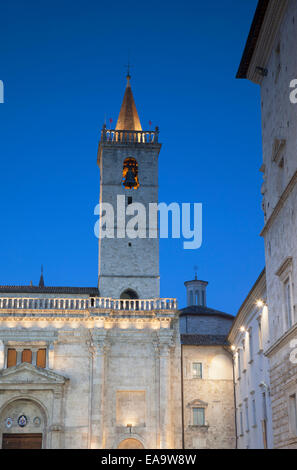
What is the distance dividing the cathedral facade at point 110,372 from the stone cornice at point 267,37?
719 inches

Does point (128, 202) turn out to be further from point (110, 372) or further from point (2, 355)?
point (2, 355)

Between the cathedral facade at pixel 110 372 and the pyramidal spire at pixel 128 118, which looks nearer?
the cathedral facade at pixel 110 372

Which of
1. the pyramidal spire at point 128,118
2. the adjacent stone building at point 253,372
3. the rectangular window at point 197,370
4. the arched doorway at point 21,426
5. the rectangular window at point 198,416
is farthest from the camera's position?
the pyramidal spire at point 128,118

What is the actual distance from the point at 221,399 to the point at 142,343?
265 inches

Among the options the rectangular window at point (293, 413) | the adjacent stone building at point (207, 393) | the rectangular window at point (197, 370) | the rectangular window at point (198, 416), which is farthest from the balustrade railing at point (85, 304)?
the rectangular window at point (293, 413)

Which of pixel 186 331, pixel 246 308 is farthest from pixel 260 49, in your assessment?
pixel 186 331

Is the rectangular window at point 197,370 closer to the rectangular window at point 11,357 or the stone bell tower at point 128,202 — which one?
the stone bell tower at point 128,202

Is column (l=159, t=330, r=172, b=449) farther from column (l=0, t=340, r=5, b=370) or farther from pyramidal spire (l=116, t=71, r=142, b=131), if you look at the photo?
pyramidal spire (l=116, t=71, r=142, b=131)

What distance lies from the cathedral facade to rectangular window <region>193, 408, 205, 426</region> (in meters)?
0.06

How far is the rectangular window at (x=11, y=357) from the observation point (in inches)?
1620

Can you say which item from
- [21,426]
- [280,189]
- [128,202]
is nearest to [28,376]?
[21,426]

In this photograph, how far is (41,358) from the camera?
41594 mm

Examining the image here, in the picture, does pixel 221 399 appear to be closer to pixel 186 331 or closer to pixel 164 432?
pixel 164 432

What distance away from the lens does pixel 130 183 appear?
162 feet
